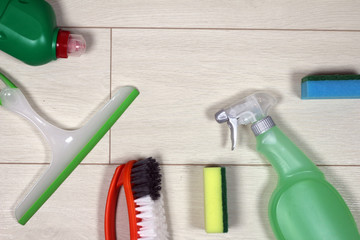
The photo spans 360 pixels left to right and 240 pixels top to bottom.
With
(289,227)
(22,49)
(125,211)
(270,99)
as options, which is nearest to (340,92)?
(270,99)

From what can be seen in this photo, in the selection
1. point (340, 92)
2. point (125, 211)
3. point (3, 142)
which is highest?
point (340, 92)

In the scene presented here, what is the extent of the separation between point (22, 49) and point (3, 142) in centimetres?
17

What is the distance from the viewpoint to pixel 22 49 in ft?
1.85

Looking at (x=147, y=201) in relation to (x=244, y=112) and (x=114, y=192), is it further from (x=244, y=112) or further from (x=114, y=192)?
(x=244, y=112)

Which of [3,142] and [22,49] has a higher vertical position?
[22,49]

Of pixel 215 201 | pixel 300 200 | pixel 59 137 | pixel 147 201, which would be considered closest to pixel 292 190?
pixel 300 200

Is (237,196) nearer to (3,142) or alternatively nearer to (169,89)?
(169,89)

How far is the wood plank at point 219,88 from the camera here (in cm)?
63

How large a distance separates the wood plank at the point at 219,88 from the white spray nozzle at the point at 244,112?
4 cm

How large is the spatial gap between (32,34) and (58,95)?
0.37 ft

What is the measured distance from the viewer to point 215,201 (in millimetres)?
582

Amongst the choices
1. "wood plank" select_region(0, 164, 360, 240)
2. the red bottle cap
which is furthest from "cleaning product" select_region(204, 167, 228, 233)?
the red bottle cap

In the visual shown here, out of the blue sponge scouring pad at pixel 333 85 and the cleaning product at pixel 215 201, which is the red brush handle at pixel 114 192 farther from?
the blue sponge scouring pad at pixel 333 85

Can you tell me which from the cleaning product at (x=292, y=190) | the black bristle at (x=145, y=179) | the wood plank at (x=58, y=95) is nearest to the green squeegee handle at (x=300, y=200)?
the cleaning product at (x=292, y=190)
